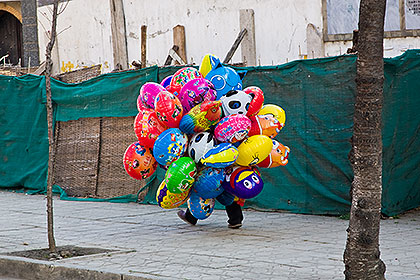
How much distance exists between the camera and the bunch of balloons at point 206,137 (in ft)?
27.7

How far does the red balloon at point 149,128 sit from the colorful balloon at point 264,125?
105 cm

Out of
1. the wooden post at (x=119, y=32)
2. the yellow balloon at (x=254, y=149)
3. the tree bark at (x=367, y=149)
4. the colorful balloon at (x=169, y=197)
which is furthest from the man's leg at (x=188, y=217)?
the wooden post at (x=119, y=32)

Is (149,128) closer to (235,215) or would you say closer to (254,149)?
(254,149)

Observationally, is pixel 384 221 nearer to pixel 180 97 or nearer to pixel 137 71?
pixel 180 97

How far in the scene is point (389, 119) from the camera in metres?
9.67

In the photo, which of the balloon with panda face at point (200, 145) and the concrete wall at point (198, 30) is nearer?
the balloon with panda face at point (200, 145)

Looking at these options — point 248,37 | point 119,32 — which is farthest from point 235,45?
point 119,32

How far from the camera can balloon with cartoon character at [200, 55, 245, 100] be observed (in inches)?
348

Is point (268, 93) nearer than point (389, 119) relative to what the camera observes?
No

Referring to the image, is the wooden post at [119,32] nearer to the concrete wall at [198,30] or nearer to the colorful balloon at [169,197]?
the concrete wall at [198,30]

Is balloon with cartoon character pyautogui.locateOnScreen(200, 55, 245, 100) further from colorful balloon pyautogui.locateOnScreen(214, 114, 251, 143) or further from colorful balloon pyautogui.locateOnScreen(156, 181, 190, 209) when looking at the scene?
colorful balloon pyautogui.locateOnScreen(156, 181, 190, 209)

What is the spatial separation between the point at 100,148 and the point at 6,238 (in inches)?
143

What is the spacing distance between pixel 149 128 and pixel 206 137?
0.73 metres

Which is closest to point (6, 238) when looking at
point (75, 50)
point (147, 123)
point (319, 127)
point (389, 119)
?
point (147, 123)
